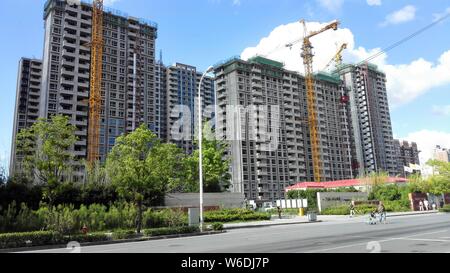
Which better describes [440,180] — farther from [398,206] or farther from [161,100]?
[161,100]

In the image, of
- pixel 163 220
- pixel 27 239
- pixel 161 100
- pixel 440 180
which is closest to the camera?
pixel 27 239

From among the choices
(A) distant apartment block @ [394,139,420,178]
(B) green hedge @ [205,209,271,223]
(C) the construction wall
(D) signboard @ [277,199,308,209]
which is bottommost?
(B) green hedge @ [205,209,271,223]

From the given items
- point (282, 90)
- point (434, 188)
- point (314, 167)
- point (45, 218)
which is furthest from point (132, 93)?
point (45, 218)

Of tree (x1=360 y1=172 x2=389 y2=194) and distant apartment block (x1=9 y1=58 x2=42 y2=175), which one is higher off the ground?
distant apartment block (x1=9 y1=58 x2=42 y2=175)

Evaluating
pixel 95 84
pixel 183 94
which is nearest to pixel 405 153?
pixel 183 94

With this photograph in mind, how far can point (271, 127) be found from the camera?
380ft

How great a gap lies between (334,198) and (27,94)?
93.8 m

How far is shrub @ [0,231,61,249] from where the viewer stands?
18.5 meters

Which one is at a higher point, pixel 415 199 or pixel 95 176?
pixel 95 176

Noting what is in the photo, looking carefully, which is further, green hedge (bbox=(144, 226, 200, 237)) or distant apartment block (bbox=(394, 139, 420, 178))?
distant apartment block (bbox=(394, 139, 420, 178))

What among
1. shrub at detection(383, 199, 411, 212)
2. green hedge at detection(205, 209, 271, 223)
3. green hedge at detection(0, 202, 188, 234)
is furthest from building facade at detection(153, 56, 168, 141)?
green hedge at detection(0, 202, 188, 234)

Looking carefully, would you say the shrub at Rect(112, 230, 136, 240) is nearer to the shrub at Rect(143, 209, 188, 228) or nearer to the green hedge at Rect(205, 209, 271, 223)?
the shrub at Rect(143, 209, 188, 228)

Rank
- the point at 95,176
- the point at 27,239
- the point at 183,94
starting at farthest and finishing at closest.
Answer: the point at 183,94 → the point at 95,176 → the point at 27,239

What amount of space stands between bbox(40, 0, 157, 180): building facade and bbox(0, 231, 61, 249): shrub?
7103cm
